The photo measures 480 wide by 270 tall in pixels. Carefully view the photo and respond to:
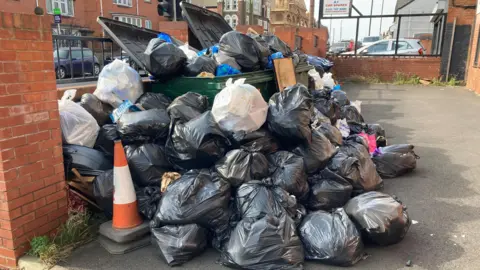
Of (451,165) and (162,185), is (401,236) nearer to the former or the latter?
(162,185)

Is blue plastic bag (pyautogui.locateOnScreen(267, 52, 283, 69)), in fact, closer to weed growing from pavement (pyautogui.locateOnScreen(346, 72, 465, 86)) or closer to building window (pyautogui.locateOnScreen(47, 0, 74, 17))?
weed growing from pavement (pyautogui.locateOnScreen(346, 72, 465, 86))

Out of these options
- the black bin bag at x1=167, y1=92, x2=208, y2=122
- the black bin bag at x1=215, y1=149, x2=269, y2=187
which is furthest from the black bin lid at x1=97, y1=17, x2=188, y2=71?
the black bin bag at x1=215, y1=149, x2=269, y2=187

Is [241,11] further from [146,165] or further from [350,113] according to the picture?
[146,165]

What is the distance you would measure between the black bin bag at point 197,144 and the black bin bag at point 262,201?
44 cm

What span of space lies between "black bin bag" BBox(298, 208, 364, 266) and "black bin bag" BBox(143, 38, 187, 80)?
7.46ft

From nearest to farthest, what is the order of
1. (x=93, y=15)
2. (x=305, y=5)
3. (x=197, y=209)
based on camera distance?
(x=197, y=209), (x=93, y=15), (x=305, y=5)

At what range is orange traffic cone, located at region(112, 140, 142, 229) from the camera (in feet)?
9.73

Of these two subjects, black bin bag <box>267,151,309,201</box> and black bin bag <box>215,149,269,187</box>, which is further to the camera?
black bin bag <box>267,151,309,201</box>

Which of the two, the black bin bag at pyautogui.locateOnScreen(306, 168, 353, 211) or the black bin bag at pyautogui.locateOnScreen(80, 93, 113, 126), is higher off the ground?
the black bin bag at pyautogui.locateOnScreen(80, 93, 113, 126)

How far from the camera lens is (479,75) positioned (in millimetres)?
11820

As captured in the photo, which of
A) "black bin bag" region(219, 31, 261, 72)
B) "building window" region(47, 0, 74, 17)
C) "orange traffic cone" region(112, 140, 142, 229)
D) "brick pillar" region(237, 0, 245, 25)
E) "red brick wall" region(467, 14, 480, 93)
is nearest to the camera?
"orange traffic cone" region(112, 140, 142, 229)

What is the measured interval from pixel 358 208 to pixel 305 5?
64823 mm

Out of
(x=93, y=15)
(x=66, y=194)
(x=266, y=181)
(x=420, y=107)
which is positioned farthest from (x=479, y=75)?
(x=93, y=15)

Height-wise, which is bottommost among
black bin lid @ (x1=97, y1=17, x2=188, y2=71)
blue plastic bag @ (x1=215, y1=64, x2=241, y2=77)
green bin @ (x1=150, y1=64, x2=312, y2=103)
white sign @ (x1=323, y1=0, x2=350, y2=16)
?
green bin @ (x1=150, y1=64, x2=312, y2=103)
